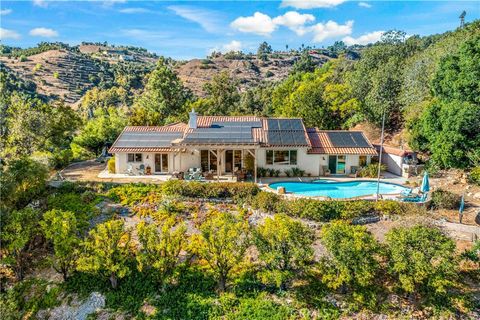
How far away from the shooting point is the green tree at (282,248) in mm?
13336

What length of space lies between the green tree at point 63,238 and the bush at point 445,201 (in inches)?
757

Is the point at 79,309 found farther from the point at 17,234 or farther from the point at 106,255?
the point at 17,234

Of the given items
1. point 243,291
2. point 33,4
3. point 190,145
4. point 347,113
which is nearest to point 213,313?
point 243,291

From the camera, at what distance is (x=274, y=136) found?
26.9m

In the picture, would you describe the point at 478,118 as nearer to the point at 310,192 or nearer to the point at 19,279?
the point at 310,192

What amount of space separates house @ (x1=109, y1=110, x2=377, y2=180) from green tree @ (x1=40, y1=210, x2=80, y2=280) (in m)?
11.1

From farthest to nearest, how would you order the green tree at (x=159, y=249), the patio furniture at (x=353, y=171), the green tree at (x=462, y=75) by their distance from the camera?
the patio furniture at (x=353, y=171)
the green tree at (x=462, y=75)
the green tree at (x=159, y=249)

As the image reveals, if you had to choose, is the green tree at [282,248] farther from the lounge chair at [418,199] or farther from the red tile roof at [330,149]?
the red tile roof at [330,149]

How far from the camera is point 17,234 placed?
1442 cm

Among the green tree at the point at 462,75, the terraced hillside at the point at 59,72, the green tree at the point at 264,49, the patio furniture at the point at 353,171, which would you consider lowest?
the patio furniture at the point at 353,171

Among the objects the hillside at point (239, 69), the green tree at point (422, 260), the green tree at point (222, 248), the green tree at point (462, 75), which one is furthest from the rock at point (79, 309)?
the hillside at point (239, 69)

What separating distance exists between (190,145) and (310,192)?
9.19m

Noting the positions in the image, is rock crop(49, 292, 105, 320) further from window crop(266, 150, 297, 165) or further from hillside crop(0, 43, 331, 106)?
hillside crop(0, 43, 331, 106)

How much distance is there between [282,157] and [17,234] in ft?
59.8
